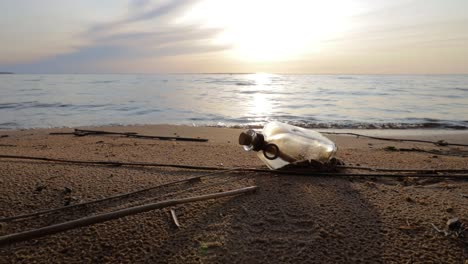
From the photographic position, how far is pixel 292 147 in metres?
2.13

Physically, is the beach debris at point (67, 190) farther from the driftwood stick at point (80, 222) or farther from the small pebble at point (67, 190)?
the driftwood stick at point (80, 222)

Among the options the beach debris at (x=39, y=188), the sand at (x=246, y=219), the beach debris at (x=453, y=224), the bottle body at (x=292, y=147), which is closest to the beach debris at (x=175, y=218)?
the sand at (x=246, y=219)

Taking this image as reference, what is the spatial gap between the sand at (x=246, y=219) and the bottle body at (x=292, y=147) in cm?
19

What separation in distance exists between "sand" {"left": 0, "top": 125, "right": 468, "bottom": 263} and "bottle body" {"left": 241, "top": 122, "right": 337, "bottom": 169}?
19cm

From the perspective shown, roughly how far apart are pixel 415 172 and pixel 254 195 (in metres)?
1.23

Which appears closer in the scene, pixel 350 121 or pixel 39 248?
pixel 39 248

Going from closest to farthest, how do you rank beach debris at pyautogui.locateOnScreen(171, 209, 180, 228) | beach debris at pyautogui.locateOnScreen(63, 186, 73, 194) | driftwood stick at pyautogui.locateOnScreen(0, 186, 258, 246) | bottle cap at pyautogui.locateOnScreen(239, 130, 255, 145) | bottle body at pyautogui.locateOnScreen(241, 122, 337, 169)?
driftwood stick at pyautogui.locateOnScreen(0, 186, 258, 246) → beach debris at pyautogui.locateOnScreen(171, 209, 180, 228) → beach debris at pyautogui.locateOnScreen(63, 186, 73, 194) → bottle cap at pyautogui.locateOnScreen(239, 130, 255, 145) → bottle body at pyautogui.locateOnScreen(241, 122, 337, 169)

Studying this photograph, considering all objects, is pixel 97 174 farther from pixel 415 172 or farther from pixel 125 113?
pixel 125 113

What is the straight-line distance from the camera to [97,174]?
6.40 feet

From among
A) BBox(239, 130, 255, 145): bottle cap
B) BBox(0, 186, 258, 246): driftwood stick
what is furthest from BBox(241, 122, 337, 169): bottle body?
BBox(0, 186, 258, 246): driftwood stick

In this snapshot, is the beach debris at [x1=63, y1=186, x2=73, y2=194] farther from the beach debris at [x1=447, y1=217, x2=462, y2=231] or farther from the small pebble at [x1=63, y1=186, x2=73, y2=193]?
the beach debris at [x1=447, y1=217, x2=462, y2=231]

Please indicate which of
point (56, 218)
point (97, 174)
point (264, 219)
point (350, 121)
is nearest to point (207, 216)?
point (264, 219)

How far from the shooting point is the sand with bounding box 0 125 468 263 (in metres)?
1.10

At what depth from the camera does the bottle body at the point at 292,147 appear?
212cm
